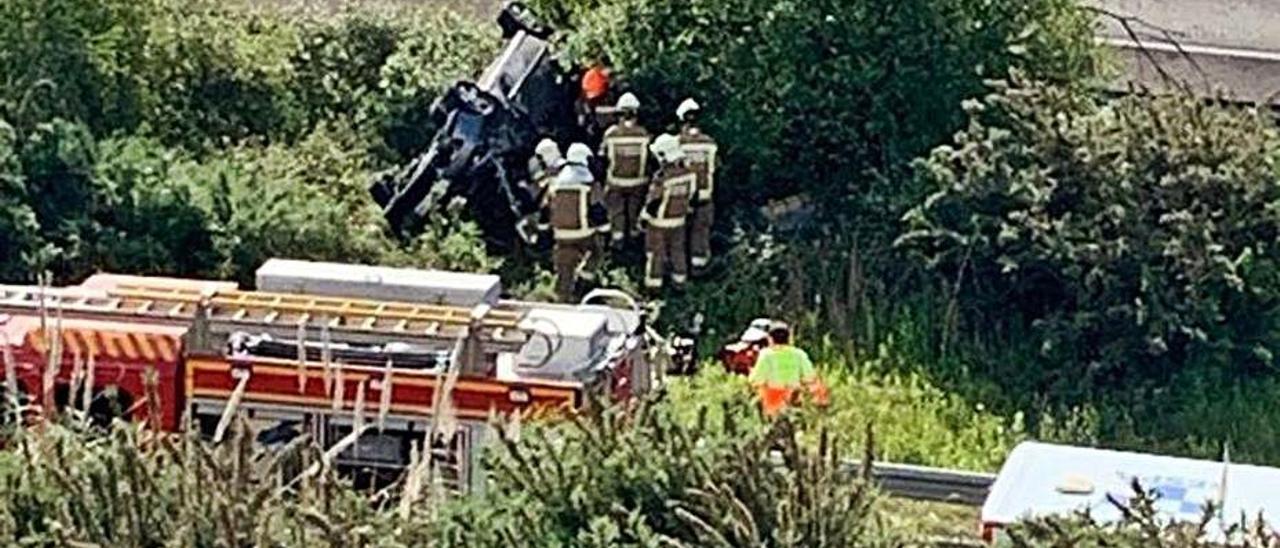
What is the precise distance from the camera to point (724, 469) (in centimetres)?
1149

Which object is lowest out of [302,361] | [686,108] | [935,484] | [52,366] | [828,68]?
[935,484]

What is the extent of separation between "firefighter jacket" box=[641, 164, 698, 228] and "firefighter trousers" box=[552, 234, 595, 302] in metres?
0.43

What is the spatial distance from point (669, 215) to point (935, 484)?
3.31 m

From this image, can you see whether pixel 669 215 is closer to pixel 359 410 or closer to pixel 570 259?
pixel 570 259

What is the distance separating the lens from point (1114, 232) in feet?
57.5

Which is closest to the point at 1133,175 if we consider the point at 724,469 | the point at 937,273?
the point at 937,273

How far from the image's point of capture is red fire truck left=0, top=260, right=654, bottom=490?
1509cm

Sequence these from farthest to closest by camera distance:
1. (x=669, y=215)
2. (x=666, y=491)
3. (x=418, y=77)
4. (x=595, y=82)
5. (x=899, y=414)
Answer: (x=418, y=77) < (x=595, y=82) < (x=669, y=215) < (x=899, y=414) < (x=666, y=491)

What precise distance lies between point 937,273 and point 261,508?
7.73 meters

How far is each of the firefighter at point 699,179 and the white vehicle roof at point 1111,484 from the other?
4695 mm

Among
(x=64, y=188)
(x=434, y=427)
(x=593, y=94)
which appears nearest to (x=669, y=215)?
(x=593, y=94)

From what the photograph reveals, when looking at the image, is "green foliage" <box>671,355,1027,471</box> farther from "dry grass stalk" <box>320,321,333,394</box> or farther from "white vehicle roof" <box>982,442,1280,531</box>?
"white vehicle roof" <box>982,442,1280,531</box>

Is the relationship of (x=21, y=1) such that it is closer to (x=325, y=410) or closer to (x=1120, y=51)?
(x=325, y=410)

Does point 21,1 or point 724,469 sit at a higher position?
point 21,1
